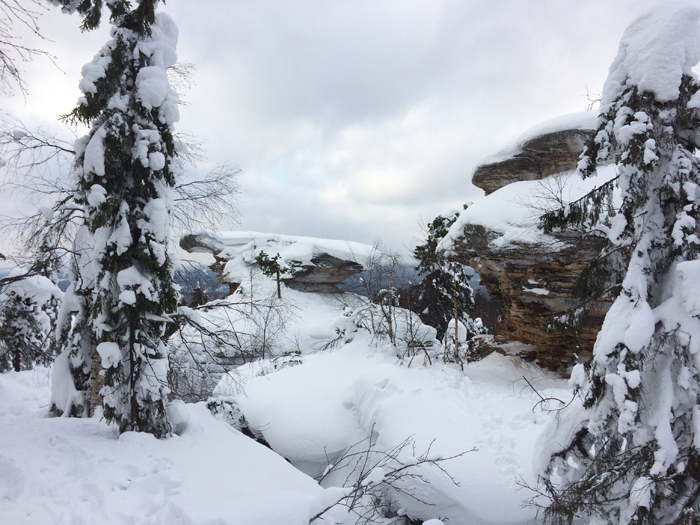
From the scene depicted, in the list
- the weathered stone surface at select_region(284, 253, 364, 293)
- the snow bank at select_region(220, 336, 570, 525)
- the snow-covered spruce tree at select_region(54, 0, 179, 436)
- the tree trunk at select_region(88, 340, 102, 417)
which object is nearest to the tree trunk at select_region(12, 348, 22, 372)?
the snow bank at select_region(220, 336, 570, 525)

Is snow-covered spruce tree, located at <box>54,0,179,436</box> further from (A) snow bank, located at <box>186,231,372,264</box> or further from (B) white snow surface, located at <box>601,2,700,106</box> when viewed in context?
(A) snow bank, located at <box>186,231,372,264</box>

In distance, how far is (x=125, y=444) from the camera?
16.2 ft

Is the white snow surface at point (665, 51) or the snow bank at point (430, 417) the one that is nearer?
the white snow surface at point (665, 51)

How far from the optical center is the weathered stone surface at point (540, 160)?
10.2 meters

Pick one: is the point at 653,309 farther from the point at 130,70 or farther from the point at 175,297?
the point at 130,70

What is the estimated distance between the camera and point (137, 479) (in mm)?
4172

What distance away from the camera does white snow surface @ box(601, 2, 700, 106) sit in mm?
3797

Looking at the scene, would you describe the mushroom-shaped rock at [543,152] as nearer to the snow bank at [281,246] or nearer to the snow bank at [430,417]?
the snow bank at [430,417]

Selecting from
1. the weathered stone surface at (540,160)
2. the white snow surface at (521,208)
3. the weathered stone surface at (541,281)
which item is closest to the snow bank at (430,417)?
the weathered stone surface at (541,281)

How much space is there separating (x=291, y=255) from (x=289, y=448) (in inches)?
681

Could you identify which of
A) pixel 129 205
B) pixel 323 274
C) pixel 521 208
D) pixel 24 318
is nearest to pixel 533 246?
pixel 521 208

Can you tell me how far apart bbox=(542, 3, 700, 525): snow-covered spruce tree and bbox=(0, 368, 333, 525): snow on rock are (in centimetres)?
318

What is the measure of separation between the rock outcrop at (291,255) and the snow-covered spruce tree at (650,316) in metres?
20.5

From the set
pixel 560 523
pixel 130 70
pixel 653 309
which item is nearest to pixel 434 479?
pixel 560 523
